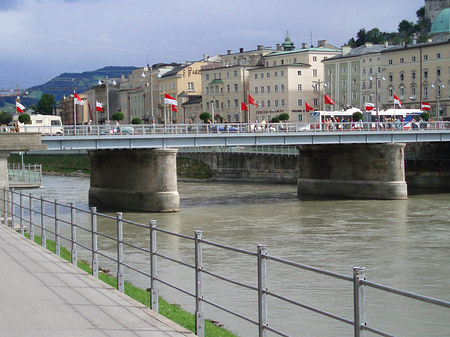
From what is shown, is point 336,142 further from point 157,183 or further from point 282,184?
point 282,184

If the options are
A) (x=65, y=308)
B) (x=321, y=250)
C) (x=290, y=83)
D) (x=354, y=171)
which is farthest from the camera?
(x=290, y=83)

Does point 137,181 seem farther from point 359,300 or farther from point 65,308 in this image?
point 359,300

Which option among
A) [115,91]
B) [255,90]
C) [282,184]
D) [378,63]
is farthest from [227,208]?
[115,91]

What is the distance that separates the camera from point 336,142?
189 feet

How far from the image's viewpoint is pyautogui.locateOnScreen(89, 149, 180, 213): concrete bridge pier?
5038 centimetres

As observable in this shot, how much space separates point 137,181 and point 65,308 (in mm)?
40900

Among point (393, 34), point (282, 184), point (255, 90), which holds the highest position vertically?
point (393, 34)

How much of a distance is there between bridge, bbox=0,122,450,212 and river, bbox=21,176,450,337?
211 centimetres

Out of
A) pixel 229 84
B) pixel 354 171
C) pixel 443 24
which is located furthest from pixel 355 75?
pixel 354 171

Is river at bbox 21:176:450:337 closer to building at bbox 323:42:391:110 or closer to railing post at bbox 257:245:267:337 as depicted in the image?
railing post at bbox 257:245:267:337

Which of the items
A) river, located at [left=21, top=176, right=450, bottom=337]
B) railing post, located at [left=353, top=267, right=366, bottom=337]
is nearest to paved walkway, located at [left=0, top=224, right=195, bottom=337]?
railing post, located at [left=353, top=267, right=366, bottom=337]

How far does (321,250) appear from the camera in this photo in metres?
31.5

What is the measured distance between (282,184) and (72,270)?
6767 centimetres

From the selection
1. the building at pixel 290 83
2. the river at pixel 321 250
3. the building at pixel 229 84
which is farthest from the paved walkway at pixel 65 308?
the building at pixel 229 84
